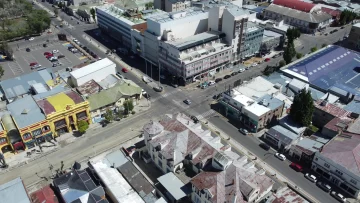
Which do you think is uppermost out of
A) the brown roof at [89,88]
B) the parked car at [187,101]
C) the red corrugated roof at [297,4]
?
the red corrugated roof at [297,4]

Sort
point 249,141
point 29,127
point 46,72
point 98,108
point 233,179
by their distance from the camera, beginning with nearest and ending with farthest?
point 233,179 → point 29,127 → point 249,141 → point 98,108 → point 46,72

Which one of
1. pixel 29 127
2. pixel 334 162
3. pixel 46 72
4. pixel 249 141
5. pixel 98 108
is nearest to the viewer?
pixel 334 162

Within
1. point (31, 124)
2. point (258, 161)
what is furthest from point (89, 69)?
point (258, 161)

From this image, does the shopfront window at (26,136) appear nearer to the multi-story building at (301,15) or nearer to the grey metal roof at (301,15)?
the multi-story building at (301,15)

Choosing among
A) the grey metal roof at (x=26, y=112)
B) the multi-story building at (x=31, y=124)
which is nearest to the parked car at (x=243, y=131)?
the multi-story building at (x=31, y=124)

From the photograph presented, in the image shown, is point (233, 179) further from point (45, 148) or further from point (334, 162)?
point (45, 148)

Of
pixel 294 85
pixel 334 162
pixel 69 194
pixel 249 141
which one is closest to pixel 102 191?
pixel 69 194
